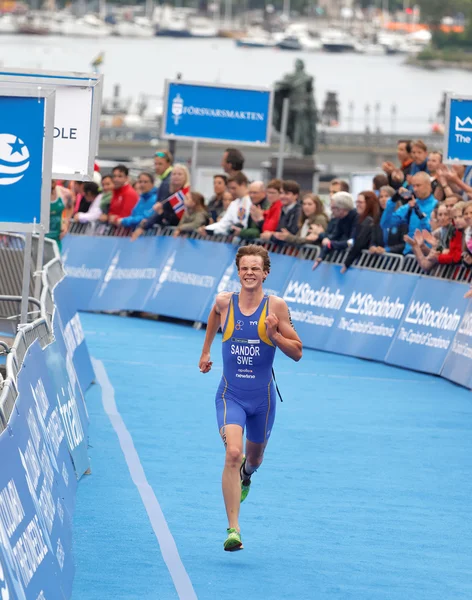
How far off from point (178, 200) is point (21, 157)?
12.2 m

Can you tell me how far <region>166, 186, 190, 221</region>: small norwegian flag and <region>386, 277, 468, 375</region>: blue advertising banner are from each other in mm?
5132

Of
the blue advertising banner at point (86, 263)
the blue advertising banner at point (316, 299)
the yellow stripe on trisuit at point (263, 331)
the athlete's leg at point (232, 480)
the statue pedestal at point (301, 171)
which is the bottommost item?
the statue pedestal at point (301, 171)

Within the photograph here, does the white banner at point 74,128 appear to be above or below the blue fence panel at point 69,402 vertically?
above

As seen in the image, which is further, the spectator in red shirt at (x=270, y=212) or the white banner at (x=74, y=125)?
the spectator in red shirt at (x=270, y=212)

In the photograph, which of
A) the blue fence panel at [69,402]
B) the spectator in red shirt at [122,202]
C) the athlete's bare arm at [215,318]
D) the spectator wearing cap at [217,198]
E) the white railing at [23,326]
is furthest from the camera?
the spectator in red shirt at [122,202]

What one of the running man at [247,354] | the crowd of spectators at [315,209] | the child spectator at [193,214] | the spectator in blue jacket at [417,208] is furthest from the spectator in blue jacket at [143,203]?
the running man at [247,354]

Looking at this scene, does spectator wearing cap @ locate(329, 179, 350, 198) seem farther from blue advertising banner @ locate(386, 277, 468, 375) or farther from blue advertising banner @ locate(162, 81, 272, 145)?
blue advertising banner @ locate(162, 81, 272, 145)

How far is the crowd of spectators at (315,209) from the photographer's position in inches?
732

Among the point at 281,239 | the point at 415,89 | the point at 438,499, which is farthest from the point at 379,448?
the point at 415,89

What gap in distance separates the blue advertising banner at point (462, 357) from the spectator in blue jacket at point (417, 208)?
168cm

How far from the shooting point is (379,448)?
1409 centimetres

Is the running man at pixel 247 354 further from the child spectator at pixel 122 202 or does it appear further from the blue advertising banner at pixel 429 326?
the child spectator at pixel 122 202

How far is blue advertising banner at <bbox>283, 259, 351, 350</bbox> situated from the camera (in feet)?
66.9

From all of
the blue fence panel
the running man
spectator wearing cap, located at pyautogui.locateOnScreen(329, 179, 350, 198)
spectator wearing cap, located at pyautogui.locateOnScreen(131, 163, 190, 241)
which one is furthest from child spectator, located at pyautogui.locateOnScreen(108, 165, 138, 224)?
the running man
